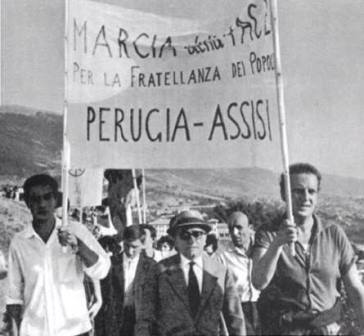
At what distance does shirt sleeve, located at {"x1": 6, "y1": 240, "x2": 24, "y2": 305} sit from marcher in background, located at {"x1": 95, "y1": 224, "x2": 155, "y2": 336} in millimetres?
1379

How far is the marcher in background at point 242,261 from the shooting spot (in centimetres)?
515

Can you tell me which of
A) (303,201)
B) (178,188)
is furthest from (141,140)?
(178,188)

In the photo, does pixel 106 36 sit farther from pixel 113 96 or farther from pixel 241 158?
pixel 241 158

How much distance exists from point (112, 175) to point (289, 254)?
3310mm

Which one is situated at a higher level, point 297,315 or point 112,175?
point 112,175

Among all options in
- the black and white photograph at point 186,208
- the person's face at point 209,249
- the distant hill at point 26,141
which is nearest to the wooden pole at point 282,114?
the black and white photograph at point 186,208

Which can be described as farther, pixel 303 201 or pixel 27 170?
pixel 27 170

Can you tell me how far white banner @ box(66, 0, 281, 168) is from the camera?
4074 millimetres

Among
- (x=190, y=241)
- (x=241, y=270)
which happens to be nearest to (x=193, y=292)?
(x=190, y=241)

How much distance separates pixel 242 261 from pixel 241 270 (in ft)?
0.27

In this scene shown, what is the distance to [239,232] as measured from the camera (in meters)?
5.28

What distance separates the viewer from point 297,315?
3.34 metres

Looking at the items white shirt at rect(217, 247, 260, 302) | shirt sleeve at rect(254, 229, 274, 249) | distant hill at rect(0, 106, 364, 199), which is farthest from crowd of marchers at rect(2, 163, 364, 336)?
distant hill at rect(0, 106, 364, 199)

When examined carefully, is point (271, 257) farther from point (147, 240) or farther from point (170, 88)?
point (147, 240)
